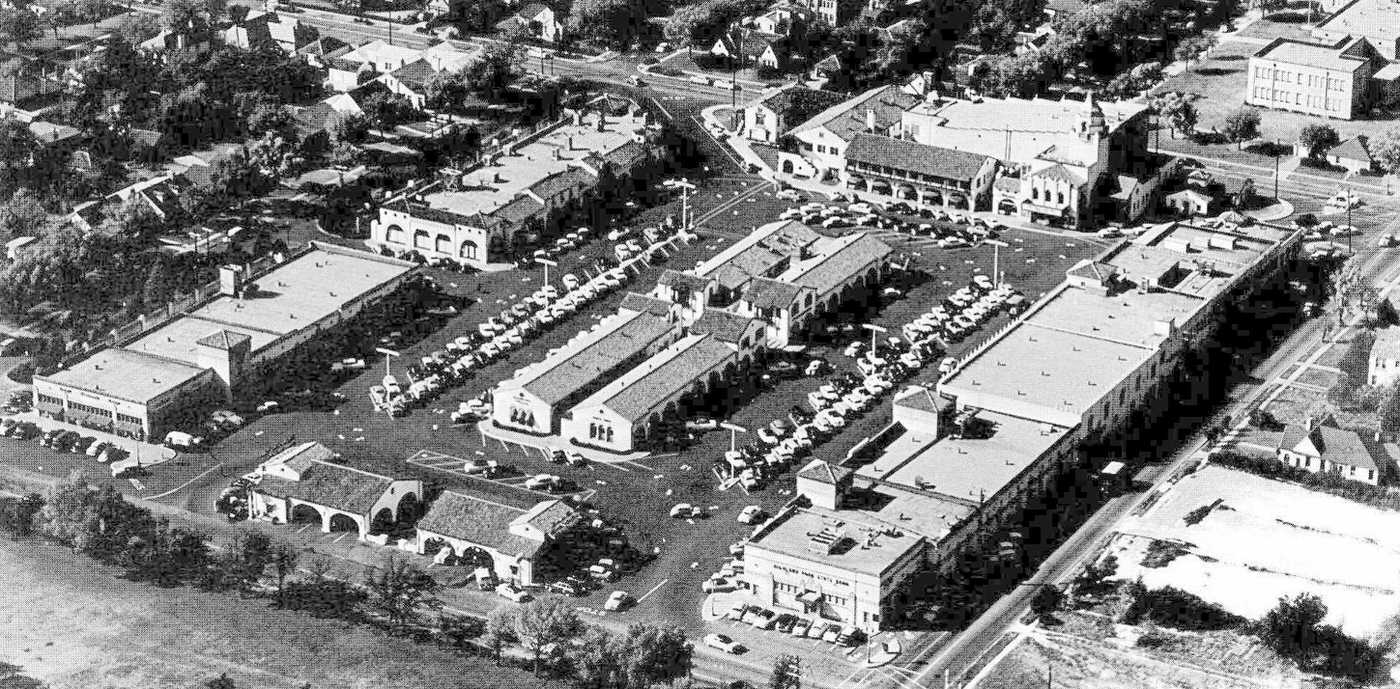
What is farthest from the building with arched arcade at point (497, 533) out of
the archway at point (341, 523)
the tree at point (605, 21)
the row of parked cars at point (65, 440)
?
the tree at point (605, 21)

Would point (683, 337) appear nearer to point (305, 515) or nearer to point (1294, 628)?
point (305, 515)

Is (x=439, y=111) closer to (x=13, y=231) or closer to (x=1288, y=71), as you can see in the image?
(x=13, y=231)

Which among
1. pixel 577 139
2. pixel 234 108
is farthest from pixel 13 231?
pixel 577 139

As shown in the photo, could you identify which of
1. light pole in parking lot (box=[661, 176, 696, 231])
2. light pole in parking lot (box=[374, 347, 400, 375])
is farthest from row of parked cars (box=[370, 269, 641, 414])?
light pole in parking lot (box=[661, 176, 696, 231])

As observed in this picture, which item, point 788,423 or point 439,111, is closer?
point 788,423

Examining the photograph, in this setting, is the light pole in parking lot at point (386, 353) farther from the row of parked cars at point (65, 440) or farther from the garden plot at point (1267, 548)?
the garden plot at point (1267, 548)
